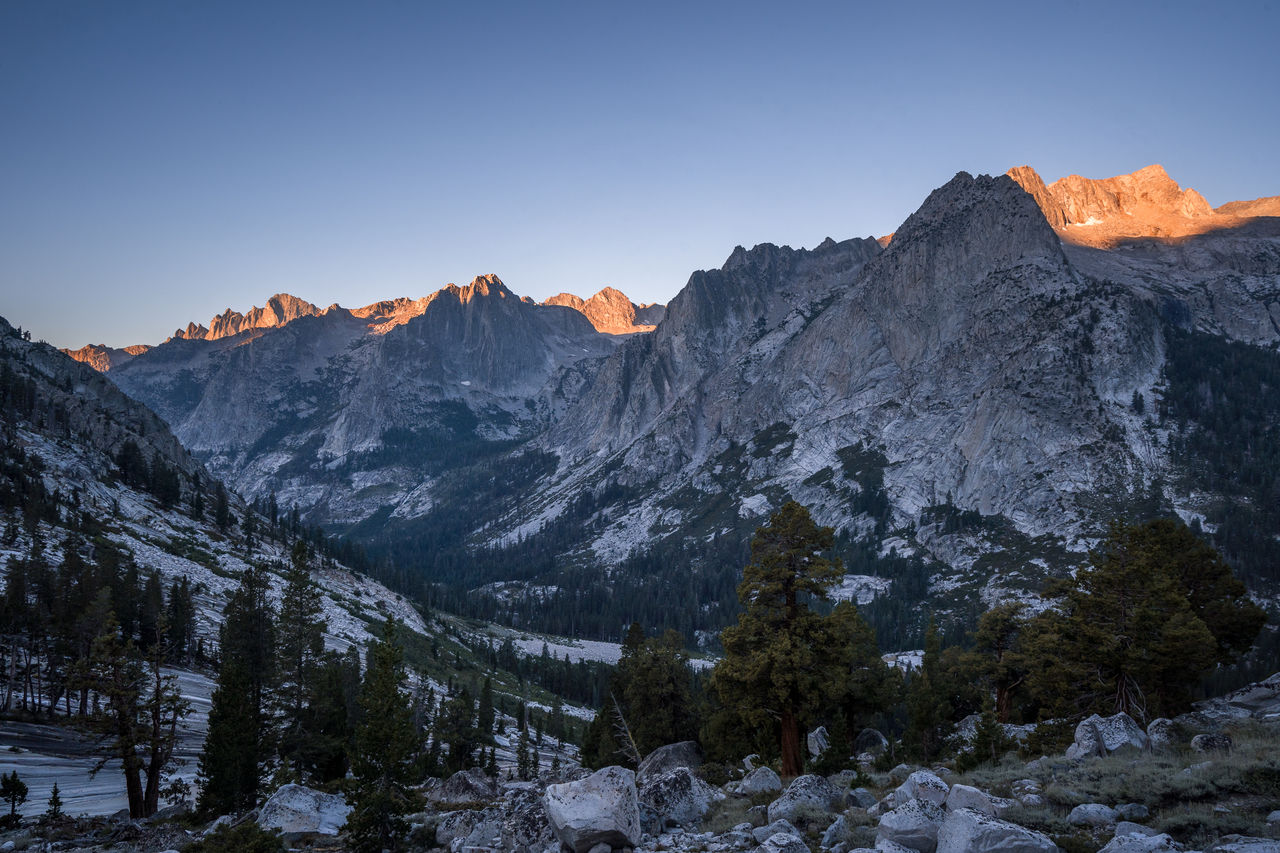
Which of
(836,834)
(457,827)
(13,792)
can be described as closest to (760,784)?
(836,834)

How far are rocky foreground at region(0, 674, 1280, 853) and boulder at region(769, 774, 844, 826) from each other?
52 millimetres

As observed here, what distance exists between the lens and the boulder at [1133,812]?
17.0 m

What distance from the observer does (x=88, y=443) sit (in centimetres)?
13962

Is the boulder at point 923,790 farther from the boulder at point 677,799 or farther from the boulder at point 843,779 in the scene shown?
the boulder at point 677,799

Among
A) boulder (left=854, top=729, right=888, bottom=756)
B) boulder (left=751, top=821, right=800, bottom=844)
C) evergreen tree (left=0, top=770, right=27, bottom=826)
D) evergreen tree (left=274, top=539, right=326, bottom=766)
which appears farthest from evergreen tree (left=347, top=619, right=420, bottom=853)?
boulder (left=854, top=729, right=888, bottom=756)

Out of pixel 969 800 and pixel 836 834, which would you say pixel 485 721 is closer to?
pixel 836 834

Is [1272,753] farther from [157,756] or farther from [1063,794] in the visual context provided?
[157,756]

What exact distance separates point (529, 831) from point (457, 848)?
132 inches

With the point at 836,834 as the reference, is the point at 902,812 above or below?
above

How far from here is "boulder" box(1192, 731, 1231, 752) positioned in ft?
74.0

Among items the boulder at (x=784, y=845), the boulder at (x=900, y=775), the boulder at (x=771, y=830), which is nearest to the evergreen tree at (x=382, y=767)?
the boulder at (x=771, y=830)

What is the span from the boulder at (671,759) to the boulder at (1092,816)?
26.6m

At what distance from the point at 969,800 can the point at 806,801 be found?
610 centimetres

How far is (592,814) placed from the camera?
65.8 ft
